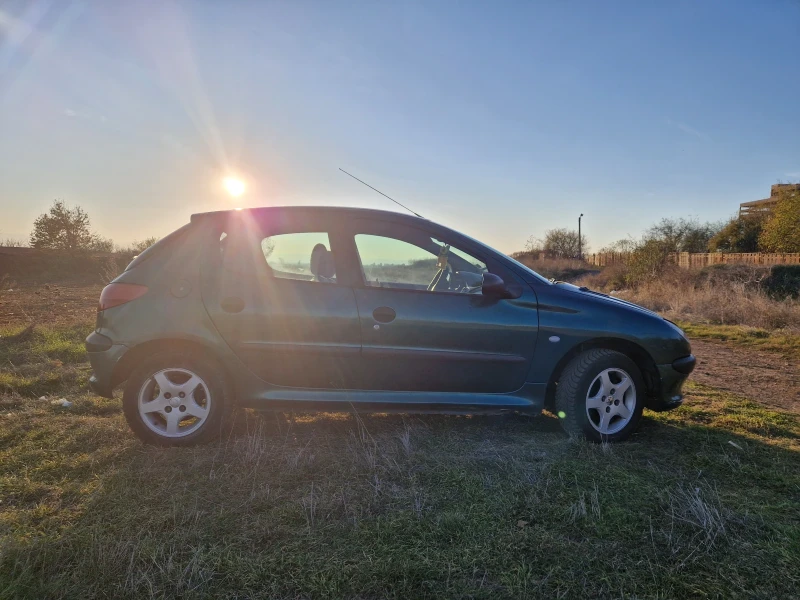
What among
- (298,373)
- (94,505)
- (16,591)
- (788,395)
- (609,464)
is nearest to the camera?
(16,591)

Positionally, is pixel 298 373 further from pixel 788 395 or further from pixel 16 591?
pixel 788 395

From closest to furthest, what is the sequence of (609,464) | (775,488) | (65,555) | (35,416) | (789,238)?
(65,555)
(775,488)
(609,464)
(35,416)
(789,238)

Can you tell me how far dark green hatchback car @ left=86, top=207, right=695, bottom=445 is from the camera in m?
3.40

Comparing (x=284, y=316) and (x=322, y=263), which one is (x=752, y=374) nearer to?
(x=322, y=263)

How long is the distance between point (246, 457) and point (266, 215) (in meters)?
1.74

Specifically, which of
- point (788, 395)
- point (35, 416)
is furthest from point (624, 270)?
point (35, 416)

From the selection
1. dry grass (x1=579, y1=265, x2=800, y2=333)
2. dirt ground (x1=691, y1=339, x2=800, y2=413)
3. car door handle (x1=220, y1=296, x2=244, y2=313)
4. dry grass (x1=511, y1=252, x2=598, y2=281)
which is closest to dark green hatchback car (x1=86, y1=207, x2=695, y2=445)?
car door handle (x1=220, y1=296, x2=244, y2=313)

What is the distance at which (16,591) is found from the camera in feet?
6.32

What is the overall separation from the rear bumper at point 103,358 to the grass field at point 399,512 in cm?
42

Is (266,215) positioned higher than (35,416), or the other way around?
(266,215)

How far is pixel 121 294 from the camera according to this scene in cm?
344

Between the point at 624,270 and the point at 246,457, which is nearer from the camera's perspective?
the point at 246,457

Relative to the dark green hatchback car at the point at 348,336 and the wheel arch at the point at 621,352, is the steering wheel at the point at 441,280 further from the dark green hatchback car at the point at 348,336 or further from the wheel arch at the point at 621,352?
the wheel arch at the point at 621,352

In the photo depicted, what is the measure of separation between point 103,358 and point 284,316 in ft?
4.25
